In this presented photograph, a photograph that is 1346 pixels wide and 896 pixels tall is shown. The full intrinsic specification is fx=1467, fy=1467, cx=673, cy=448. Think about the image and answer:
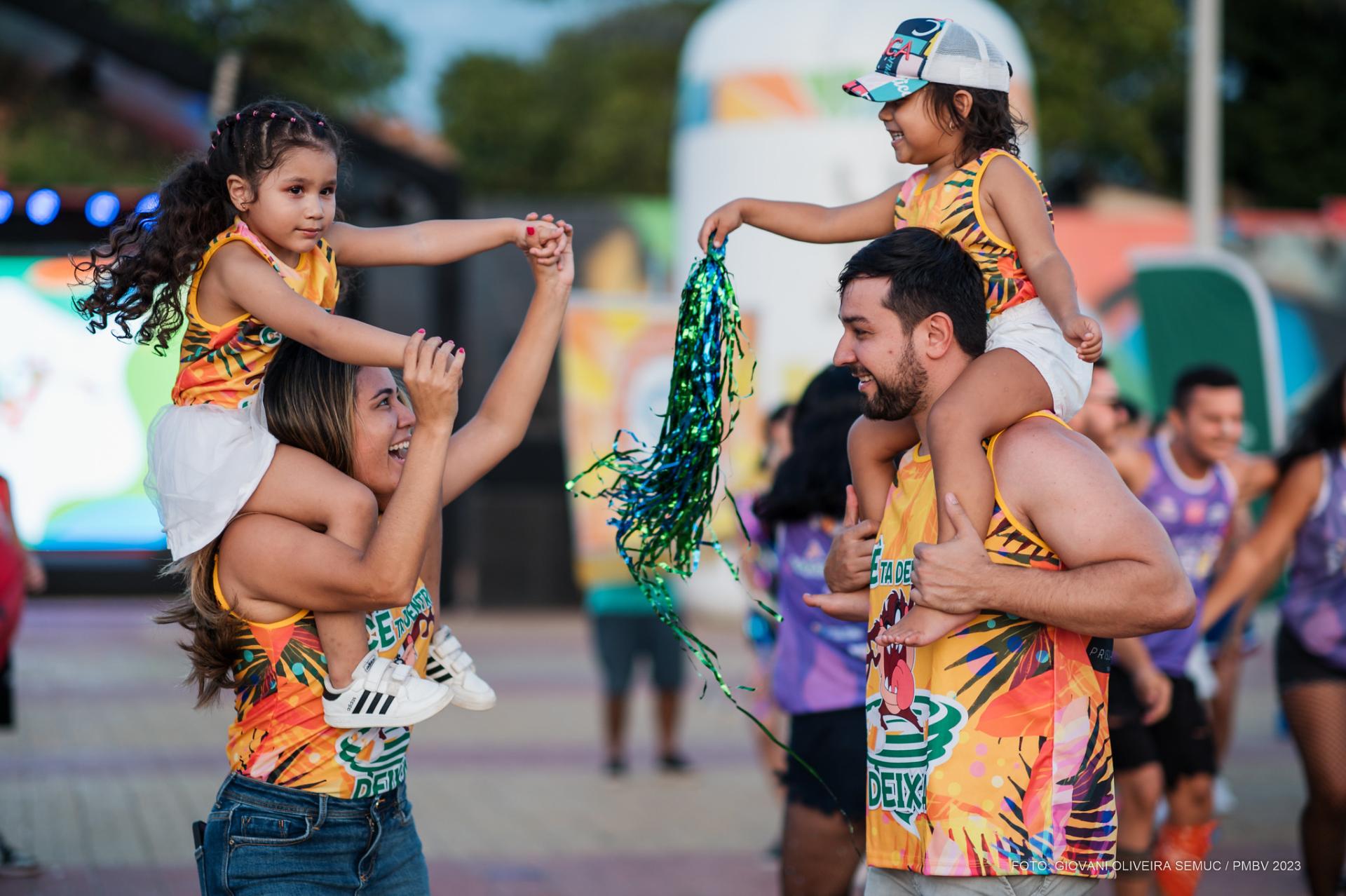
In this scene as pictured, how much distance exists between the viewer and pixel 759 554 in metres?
6.52

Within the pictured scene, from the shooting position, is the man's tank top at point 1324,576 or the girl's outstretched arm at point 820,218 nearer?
the girl's outstretched arm at point 820,218

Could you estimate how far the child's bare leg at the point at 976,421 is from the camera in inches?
108

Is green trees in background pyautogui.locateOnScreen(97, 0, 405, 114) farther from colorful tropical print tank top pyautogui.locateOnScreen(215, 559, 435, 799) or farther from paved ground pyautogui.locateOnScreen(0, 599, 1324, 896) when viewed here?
colorful tropical print tank top pyautogui.locateOnScreen(215, 559, 435, 799)

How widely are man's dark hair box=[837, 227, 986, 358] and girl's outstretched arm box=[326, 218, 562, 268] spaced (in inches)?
25.0

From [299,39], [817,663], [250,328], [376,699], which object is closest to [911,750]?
[376,699]

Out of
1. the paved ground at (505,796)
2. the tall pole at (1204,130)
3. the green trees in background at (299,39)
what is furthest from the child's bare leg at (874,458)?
the green trees in background at (299,39)

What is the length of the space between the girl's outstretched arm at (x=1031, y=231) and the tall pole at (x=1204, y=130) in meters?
12.2

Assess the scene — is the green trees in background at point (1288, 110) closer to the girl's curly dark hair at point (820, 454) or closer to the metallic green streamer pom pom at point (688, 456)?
the girl's curly dark hair at point (820, 454)

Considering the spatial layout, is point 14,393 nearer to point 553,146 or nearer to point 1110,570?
point 1110,570

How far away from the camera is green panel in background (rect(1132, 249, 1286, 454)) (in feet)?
34.8

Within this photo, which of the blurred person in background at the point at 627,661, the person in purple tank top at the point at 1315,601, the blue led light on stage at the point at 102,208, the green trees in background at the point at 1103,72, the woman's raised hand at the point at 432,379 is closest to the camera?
the woman's raised hand at the point at 432,379

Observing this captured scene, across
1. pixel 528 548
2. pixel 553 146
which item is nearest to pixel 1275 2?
pixel 553 146

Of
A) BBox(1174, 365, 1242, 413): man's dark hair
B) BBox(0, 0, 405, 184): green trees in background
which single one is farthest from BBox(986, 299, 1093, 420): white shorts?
BBox(0, 0, 405, 184): green trees in background

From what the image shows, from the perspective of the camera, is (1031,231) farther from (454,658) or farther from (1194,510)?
(1194,510)
